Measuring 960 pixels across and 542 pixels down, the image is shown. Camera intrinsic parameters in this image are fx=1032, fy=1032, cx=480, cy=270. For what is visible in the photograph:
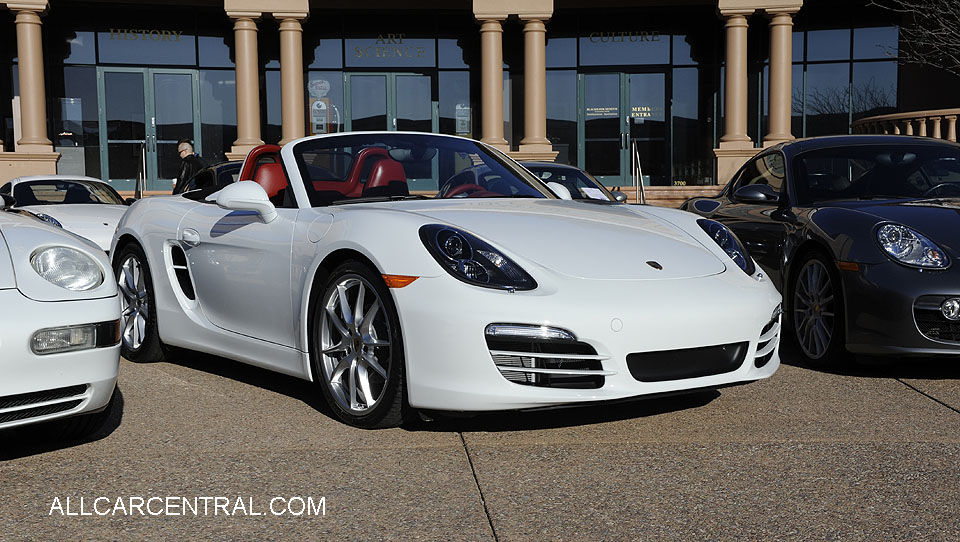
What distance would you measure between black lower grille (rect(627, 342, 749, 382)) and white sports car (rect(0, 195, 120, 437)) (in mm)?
1901

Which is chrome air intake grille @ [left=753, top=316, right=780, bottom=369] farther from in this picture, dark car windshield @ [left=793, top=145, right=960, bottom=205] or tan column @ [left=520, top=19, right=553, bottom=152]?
tan column @ [left=520, top=19, right=553, bottom=152]

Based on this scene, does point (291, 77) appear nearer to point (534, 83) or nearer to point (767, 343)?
point (534, 83)

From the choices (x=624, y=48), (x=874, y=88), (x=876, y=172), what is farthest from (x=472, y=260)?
(x=874, y=88)

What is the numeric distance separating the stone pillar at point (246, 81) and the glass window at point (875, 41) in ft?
45.0

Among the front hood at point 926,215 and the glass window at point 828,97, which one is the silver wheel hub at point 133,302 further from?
the glass window at point 828,97

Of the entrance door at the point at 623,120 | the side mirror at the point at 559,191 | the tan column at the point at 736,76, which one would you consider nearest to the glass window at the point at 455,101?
the entrance door at the point at 623,120

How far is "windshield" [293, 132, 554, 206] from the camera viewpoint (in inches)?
193

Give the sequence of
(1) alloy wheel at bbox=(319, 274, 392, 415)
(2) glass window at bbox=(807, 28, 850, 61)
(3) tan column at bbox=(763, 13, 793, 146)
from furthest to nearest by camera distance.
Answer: (2) glass window at bbox=(807, 28, 850, 61) → (3) tan column at bbox=(763, 13, 793, 146) → (1) alloy wheel at bbox=(319, 274, 392, 415)

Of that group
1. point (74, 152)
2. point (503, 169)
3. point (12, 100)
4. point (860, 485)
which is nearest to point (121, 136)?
point (74, 152)

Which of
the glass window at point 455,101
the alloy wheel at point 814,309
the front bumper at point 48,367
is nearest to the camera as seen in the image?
the front bumper at point 48,367

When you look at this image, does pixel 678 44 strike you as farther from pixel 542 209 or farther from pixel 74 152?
pixel 542 209

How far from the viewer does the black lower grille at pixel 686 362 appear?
3799mm

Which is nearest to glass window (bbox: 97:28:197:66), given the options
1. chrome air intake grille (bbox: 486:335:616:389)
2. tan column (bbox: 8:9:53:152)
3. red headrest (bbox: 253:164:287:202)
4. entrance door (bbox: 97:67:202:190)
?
entrance door (bbox: 97:67:202:190)

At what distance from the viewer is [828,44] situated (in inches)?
954
